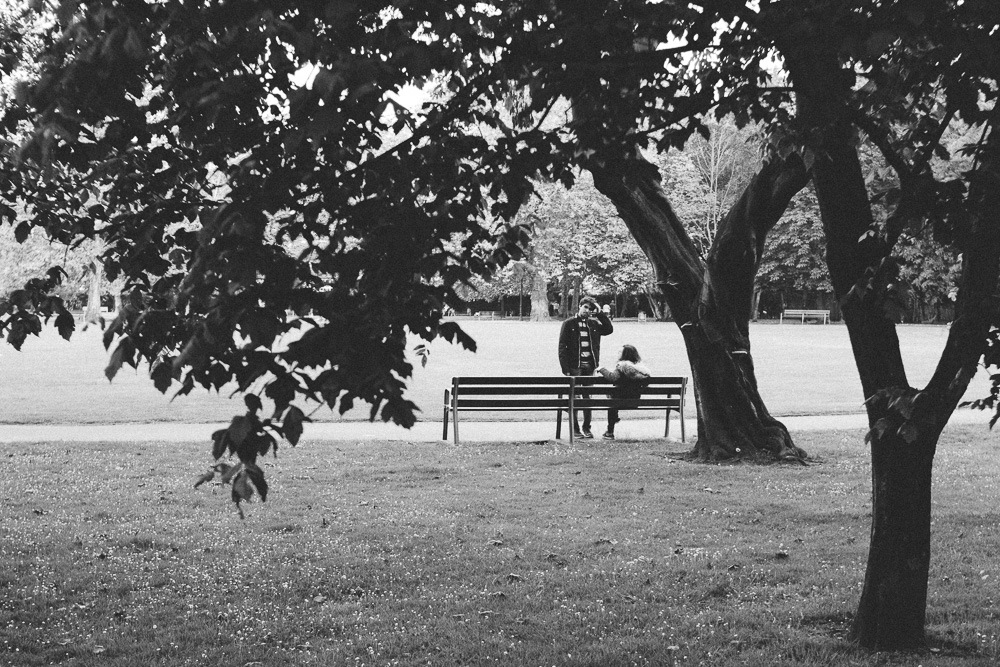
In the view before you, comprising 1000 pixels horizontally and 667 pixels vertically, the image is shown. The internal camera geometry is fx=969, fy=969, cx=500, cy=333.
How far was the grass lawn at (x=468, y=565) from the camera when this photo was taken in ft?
16.4

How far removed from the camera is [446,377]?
2269 centimetres

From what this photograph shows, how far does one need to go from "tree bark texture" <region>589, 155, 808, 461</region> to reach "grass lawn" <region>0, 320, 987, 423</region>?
254cm

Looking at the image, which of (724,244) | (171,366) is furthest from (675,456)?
(171,366)

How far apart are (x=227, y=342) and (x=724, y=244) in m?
9.21

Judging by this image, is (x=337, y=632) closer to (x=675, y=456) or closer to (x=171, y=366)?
(x=171, y=366)

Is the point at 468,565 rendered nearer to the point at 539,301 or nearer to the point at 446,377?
the point at 446,377

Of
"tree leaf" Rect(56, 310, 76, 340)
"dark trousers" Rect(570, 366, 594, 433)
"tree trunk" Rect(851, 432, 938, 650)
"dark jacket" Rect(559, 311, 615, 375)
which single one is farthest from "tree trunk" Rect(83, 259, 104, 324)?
"dark jacket" Rect(559, 311, 615, 375)

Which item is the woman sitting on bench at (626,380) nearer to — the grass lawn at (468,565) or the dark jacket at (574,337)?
the dark jacket at (574,337)

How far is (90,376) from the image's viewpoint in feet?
73.4

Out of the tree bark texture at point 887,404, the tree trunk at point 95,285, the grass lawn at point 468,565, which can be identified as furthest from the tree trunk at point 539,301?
the tree bark texture at point 887,404

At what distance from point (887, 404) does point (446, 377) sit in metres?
18.5

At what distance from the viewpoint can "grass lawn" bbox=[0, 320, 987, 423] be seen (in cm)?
1599

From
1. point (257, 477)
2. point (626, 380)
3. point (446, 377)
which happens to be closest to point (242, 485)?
→ point (257, 477)

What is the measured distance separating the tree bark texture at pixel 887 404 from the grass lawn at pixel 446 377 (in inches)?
263
